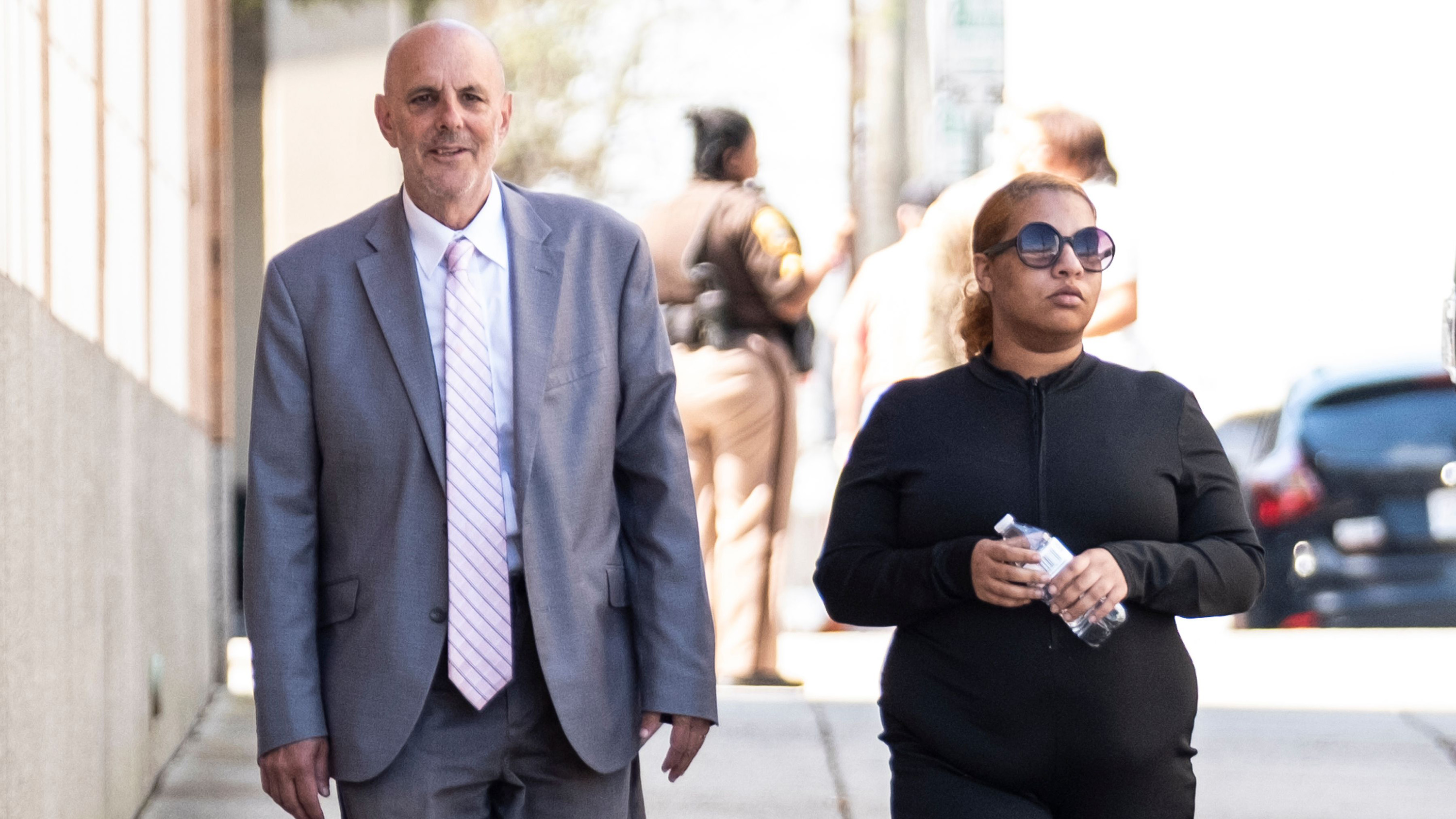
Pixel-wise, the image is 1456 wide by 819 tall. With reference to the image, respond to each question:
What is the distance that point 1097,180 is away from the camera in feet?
20.2

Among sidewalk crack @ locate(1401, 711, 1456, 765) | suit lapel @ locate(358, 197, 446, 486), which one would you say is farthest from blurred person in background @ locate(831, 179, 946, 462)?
suit lapel @ locate(358, 197, 446, 486)

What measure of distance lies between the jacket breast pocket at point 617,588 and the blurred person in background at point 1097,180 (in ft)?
10.4

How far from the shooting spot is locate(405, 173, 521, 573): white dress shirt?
10.0 ft

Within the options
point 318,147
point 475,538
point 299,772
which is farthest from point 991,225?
point 318,147

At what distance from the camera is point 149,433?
5.92 m

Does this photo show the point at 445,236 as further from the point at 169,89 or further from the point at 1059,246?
the point at 169,89

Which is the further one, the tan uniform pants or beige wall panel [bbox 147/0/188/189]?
the tan uniform pants

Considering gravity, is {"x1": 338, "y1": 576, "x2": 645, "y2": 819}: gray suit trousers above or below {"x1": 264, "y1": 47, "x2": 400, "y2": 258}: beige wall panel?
below

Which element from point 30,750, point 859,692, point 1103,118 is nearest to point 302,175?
point 859,692

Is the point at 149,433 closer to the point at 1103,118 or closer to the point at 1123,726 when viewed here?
the point at 1123,726

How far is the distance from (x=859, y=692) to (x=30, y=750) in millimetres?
3903

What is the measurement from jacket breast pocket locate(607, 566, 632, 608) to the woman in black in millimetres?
400

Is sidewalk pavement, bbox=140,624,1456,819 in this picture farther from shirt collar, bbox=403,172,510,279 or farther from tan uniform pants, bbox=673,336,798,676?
shirt collar, bbox=403,172,510,279

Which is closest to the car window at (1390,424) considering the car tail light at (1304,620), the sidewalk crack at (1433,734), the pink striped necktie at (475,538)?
the car tail light at (1304,620)
